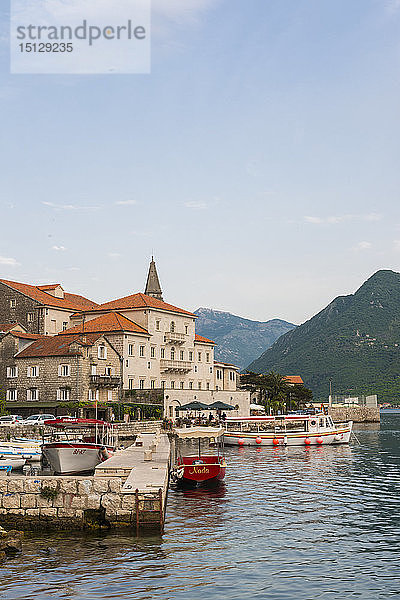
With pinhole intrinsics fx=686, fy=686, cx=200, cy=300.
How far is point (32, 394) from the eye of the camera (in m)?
83.8

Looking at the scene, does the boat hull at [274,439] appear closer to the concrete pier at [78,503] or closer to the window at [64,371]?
the window at [64,371]

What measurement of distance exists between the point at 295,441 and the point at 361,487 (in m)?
32.6

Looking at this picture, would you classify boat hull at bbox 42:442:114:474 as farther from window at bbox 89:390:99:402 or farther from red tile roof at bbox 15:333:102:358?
window at bbox 89:390:99:402

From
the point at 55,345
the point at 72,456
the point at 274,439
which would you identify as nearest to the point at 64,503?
the point at 72,456

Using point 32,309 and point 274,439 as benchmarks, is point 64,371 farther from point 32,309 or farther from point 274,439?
point 274,439

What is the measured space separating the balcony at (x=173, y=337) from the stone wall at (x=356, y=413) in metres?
49.8

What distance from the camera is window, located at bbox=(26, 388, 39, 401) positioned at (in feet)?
273

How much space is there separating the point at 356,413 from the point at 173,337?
57.6 meters

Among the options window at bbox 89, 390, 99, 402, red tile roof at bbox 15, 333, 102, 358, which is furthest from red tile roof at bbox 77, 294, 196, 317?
window at bbox 89, 390, 99, 402

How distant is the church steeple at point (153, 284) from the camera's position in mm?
125750

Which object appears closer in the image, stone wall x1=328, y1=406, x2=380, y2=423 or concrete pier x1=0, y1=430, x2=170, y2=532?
concrete pier x1=0, y1=430, x2=170, y2=532

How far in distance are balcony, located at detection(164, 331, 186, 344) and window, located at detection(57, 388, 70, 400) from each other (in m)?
21.7

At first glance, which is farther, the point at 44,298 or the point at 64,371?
the point at 44,298

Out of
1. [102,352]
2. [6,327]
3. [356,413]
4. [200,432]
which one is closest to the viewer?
[200,432]
